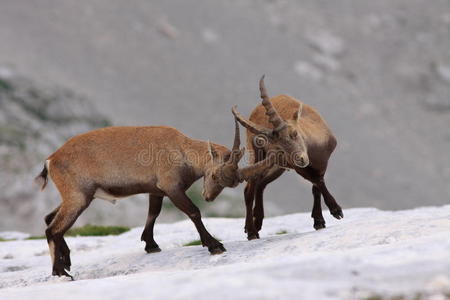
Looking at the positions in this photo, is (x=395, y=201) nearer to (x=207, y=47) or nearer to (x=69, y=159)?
(x=207, y=47)

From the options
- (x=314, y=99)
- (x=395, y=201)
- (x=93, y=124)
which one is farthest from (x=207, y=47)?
(x=395, y=201)

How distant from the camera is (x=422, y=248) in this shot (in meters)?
7.99

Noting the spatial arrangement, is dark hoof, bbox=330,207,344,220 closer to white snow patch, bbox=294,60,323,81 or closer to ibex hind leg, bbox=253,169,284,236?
ibex hind leg, bbox=253,169,284,236

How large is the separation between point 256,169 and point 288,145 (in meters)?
0.78

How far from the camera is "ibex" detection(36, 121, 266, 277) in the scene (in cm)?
1198

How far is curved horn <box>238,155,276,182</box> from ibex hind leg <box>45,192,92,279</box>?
289cm

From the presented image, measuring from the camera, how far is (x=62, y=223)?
12.1 meters

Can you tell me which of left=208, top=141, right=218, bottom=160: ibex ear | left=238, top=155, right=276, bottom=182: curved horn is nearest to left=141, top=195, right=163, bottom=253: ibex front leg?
left=208, top=141, right=218, bottom=160: ibex ear

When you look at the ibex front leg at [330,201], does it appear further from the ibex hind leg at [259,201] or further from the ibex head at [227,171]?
the ibex hind leg at [259,201]

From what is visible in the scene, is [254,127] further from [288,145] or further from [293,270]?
[293,270]

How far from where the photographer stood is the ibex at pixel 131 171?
A: 39.3 feet

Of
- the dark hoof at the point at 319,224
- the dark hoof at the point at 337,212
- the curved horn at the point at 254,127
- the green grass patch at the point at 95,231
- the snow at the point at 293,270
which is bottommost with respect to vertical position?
the snow at the point at 293,270

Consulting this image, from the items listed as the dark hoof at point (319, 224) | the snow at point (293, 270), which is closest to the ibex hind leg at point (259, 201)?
the dark hoof at point (319, 224)

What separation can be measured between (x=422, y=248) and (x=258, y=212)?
602 cm
